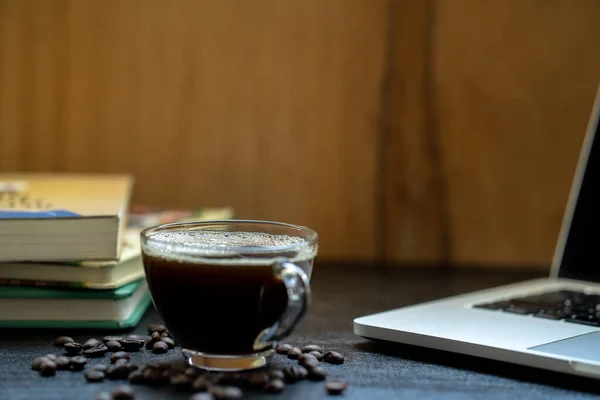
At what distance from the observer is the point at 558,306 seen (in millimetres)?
853

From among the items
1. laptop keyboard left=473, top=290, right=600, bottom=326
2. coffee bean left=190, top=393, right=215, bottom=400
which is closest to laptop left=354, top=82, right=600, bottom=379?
laptop keyboard left=473, top=290, right=600, bottom=326

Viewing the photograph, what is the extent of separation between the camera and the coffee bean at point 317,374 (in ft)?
2.15

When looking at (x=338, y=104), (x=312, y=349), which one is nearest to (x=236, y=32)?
(x=338, y=104)

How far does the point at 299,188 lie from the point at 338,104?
0.45ft

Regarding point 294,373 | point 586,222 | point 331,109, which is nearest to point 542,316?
point 586,222

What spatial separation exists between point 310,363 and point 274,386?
2.3 inches

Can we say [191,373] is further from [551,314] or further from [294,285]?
[551,314]

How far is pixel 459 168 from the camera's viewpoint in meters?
1.22

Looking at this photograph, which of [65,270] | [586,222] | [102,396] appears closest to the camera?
[102,396]

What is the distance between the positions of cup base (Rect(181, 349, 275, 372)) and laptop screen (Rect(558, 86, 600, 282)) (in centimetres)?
43

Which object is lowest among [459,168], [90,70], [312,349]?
[312,349]

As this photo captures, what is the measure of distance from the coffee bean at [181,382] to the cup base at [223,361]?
42 mm

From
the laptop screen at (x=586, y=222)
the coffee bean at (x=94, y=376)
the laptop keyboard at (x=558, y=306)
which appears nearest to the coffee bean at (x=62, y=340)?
the coffee bean at (x=94, y=376)

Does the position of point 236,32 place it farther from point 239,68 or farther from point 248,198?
point 248,198
